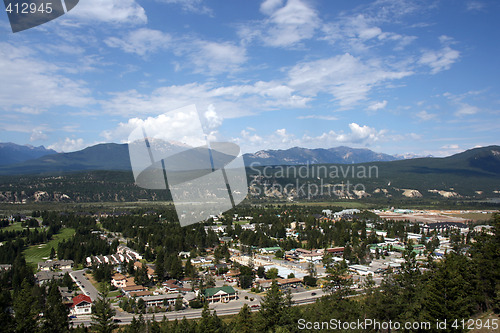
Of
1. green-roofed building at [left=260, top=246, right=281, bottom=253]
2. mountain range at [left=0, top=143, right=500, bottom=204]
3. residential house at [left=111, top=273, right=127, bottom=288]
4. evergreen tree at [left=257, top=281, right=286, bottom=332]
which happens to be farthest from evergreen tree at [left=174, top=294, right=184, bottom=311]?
mountain range at [left=0, top=143, right=500, bottom=204]

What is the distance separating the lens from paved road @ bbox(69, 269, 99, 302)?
2009cm

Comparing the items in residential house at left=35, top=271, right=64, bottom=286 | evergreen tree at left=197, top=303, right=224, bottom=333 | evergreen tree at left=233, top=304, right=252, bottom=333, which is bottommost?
residential house at left=35, top=271, right=64, bottom=286

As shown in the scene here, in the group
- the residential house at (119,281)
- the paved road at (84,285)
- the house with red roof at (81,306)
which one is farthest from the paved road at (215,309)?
the residential house at (119,281)

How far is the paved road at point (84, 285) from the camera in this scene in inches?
791

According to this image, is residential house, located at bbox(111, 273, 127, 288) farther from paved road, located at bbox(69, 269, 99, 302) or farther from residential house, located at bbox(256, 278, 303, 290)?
residential house, located at bbox(256, 278, 303, 290)

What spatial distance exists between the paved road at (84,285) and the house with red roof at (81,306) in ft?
2.78

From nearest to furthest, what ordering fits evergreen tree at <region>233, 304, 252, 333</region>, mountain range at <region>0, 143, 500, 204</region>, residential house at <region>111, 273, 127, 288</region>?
evergreen tree at <region>233, 304, 252, 333</region> → residential house at <region>111, 273, 127, 288</region> → mountain range at <region>0, 143, 500, 204</region>

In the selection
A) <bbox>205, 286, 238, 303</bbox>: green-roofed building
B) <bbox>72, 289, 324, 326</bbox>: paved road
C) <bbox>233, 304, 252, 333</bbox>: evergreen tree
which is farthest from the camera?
<bbox>205, 286, 238, 303</bbox>: green-roofed building

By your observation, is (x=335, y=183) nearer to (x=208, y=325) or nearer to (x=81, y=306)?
(x=81, y=306)

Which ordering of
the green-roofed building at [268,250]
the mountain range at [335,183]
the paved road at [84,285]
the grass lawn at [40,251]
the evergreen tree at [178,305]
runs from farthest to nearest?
the mountain range at [335,183], the green-roofed building at [268,250], the grass lawn at [40,251], the paved road at [84,285], the evergreen tree at [178,305]

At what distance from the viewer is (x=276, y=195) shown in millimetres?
99188

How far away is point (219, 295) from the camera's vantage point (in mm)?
19562

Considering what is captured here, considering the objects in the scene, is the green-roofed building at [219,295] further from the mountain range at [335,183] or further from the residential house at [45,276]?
the mountain range at [335,183]

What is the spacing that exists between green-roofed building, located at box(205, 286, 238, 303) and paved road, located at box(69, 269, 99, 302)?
6.27 m
